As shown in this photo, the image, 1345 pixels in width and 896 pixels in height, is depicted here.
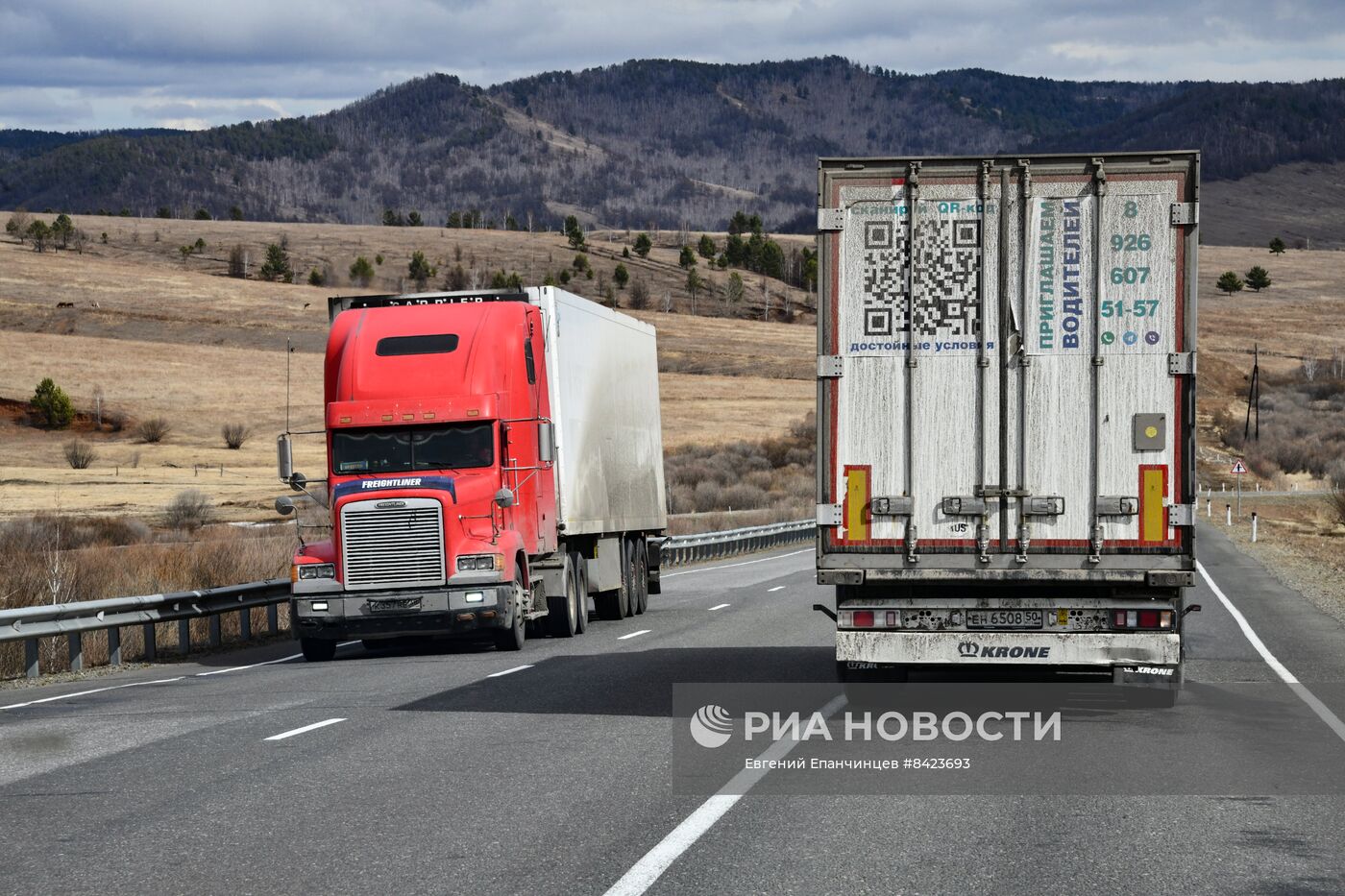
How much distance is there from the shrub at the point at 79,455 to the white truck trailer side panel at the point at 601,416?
1839 inches

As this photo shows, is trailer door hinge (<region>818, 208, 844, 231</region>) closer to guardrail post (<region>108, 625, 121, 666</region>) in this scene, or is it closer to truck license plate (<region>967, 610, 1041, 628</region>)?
truck license plate (<region>967, 610, 1041, 628</region>)

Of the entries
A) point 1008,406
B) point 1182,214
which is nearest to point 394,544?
point 1008,406

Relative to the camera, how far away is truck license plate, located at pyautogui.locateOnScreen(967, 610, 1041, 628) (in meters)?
12.2

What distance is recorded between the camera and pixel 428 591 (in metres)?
18.8

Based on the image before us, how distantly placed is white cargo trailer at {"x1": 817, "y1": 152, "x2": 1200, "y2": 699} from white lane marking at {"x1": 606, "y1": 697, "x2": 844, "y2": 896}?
1.88m

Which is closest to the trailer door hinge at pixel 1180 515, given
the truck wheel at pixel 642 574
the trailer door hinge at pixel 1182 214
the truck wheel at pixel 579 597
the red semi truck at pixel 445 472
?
the trailer door hinge at pixel 1182 214

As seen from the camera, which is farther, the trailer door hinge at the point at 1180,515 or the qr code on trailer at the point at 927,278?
the qr code on trailer at the point at 927,278

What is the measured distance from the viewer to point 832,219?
40.4ft

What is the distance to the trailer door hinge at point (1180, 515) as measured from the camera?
11.9 m

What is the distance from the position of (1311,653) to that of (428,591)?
31.5 feet

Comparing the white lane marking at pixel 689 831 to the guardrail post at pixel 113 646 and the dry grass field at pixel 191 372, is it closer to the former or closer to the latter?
the guardrail post at pixel 113 646

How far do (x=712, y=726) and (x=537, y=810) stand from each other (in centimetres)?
338

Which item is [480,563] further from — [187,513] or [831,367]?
[187,513]

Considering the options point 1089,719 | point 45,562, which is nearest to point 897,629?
point 1089,719
